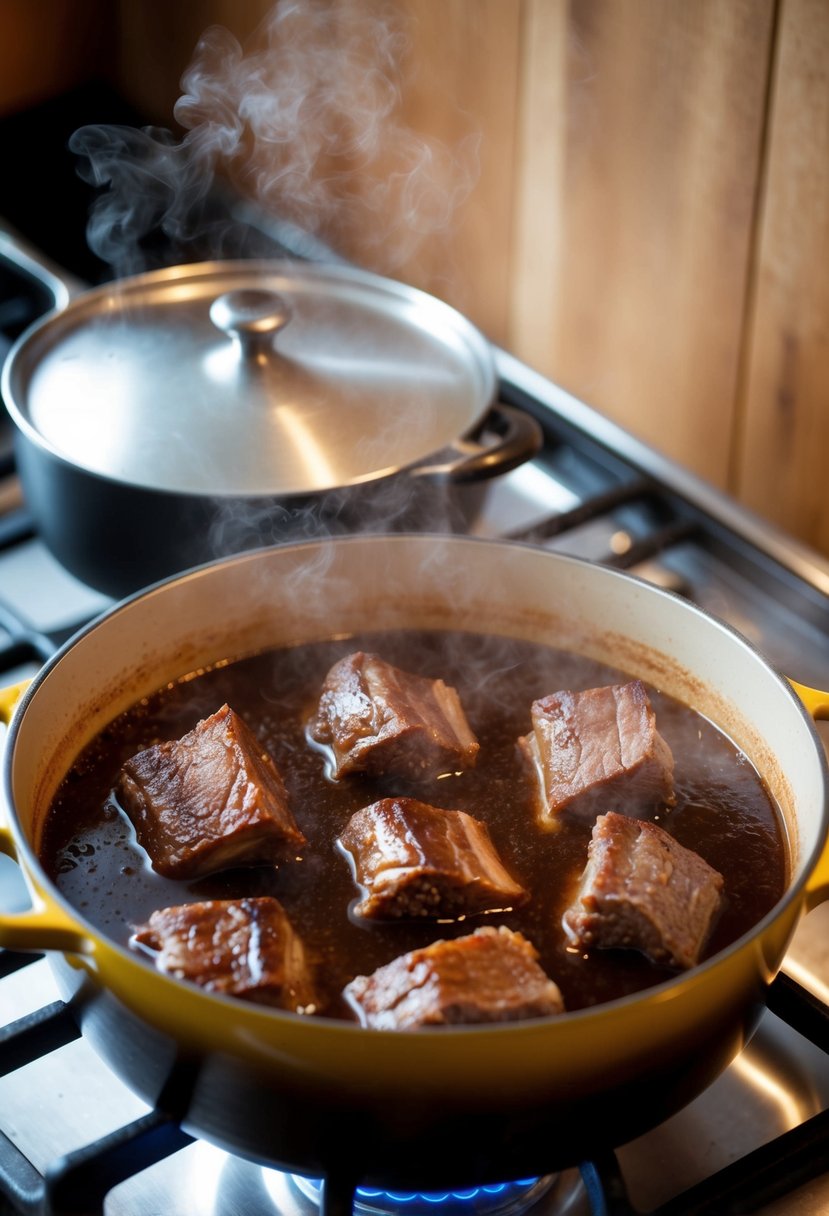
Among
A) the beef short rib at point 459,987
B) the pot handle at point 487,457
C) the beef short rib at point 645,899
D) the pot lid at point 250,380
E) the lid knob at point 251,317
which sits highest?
the lid knob at point 251,317

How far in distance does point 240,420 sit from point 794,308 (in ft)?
2.73

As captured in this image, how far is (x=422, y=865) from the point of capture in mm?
1265

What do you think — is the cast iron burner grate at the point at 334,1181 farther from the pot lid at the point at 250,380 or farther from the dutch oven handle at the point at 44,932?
the pot lid at the point at 250,380

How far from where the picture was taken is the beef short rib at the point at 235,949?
3.72 ft

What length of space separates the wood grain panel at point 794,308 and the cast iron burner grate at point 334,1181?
1.03 m

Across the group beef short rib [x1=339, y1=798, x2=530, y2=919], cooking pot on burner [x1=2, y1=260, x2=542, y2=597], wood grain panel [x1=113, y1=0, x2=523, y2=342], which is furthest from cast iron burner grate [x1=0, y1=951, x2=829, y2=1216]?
wood grain panel [x1=113, y1=0, x2=523, y2=342]

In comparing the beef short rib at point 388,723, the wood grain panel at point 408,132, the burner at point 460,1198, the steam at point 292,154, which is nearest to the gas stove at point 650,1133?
the burner at point 460,1198

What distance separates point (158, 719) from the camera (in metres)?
1.55

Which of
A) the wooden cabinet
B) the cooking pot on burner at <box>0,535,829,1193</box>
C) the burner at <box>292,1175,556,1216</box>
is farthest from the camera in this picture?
the wooden cabinet

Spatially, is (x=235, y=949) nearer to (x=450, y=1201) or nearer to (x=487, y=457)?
(x=450, y=1201)

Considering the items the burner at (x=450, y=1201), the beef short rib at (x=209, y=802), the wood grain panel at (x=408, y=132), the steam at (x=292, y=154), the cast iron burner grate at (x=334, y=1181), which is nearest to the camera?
the cast iron burner grate at (x=334, y=1181)

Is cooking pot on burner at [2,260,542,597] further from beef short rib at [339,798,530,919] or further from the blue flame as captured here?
the blue flame

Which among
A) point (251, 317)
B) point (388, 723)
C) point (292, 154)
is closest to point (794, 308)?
point (251, 317)

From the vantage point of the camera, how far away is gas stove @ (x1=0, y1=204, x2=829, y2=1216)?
1.12m
